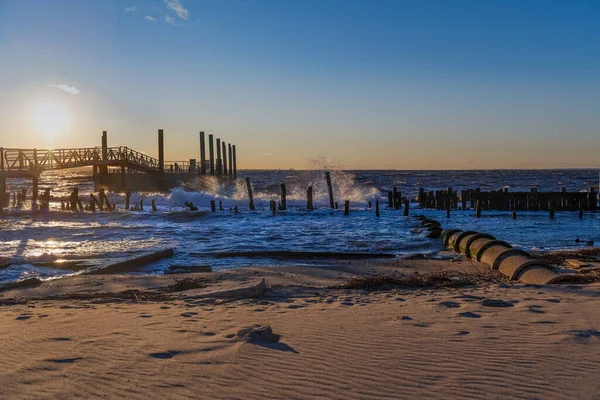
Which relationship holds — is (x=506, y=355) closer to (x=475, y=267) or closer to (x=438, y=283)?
(x=438, y=283)

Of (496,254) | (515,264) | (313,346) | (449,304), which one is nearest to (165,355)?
(313,346)

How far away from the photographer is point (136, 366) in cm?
481

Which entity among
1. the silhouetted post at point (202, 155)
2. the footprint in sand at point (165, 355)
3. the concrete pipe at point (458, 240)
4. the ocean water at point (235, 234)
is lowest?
the ocean water at point (235, 234)

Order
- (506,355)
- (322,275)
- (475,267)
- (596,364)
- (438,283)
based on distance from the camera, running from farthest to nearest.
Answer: (475,267) < (322,275) < (438,283) < (506,355) < (596,364)

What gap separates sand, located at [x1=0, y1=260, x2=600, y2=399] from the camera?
170 inches

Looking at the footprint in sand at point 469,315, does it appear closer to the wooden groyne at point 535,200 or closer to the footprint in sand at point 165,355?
the footprint in sand at point 165,355

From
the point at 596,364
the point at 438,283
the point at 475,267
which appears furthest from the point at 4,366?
the point at 475,267

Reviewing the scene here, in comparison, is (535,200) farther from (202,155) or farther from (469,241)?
(202,155)

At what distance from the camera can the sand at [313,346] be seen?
14.1 feet

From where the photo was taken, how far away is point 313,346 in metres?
5.44

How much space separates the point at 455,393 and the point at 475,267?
8579 mm

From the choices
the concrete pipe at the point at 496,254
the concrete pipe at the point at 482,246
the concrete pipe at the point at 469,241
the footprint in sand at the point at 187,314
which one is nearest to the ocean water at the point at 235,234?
the concrete pipe at the point at 469,241

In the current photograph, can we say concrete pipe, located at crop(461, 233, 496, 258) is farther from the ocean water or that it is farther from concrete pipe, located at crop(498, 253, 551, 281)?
concrete pipe, located at crop(498, 253, 551, 281)

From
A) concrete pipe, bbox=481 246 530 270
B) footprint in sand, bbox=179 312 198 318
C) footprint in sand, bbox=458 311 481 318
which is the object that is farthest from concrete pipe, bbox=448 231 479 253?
footprint in sand, bbox=179 312 198 318
